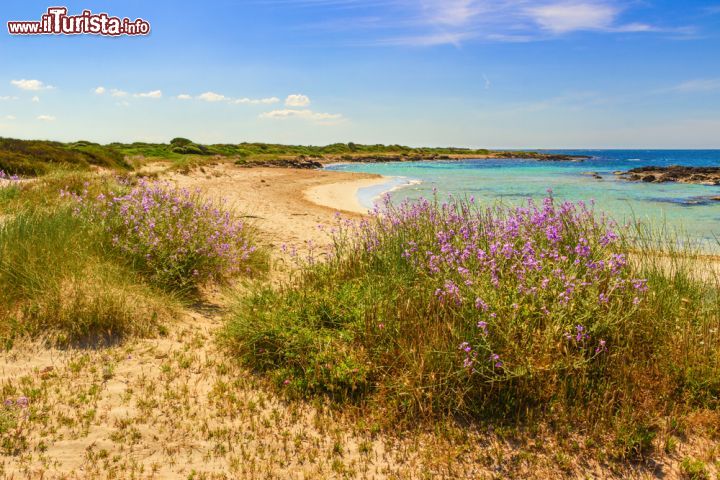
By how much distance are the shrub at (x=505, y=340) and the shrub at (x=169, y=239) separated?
7.22 feet

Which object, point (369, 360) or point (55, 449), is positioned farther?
point (369, 360)

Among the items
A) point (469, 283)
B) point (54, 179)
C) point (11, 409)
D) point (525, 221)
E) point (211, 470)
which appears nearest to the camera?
point (211, 470)

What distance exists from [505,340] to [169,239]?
562cm

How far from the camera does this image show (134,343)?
19.7 ft

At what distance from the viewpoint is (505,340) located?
15.4ft

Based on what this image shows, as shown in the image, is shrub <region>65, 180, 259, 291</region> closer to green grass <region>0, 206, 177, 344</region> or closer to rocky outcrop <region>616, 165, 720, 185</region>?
green grass <region>0, 206, 177, 344</region>

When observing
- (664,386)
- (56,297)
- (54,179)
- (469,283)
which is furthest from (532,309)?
(54,179)

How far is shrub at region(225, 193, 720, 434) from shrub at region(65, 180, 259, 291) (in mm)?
2201

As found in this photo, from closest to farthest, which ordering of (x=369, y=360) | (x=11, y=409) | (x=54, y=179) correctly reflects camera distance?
(x=11, y=409) → (x=369, y=360) → (x=54, y=179)

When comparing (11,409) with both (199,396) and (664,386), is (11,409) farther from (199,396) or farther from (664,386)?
(664,386)

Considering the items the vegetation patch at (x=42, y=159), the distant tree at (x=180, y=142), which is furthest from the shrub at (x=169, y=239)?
the distant tree at (x=180, y=142)

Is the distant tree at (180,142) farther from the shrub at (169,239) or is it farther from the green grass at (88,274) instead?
the shrub at (169,239)

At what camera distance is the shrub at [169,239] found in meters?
7.66

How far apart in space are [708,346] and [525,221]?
8.42 feet
